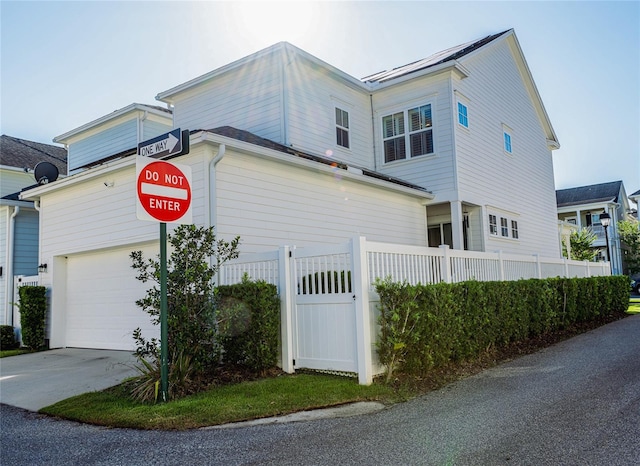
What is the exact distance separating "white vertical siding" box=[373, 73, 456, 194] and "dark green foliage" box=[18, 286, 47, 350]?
981 centimetres

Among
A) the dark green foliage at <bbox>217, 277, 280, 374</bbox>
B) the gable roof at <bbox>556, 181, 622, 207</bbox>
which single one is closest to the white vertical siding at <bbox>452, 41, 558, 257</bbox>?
the dark green foliage at <bbox>217, 277, 280, 374</bbox>

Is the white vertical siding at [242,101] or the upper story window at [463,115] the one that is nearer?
the white vertical siding at [242,101]

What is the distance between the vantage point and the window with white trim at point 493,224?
15.4 metres

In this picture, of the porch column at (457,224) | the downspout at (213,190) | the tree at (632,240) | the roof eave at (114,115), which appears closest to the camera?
the downspout at (213,190)

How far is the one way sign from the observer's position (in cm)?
591

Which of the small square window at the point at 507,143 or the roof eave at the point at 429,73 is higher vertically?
the roof eave at the point at 429,73

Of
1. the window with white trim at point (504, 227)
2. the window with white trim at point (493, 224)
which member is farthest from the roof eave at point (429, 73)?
the window with white trim at point (504, 227)

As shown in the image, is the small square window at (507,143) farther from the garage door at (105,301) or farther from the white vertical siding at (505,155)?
the garage door at (105,301)

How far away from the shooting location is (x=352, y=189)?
11.7m

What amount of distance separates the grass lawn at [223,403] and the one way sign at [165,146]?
9.74 ft

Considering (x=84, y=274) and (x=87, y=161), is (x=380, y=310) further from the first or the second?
(x=87, y=161)

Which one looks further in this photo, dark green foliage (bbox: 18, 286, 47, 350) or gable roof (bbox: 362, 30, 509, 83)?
gable roof (bbox: 362, 30, 509, 83)

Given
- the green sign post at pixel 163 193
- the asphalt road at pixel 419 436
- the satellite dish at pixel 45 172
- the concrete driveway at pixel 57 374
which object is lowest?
the asphalt road at pixel 419 436

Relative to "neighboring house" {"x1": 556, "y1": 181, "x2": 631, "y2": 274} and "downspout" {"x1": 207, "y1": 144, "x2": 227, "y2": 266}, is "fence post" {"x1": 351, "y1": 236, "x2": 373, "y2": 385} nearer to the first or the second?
"downspout" {"x1": 207, "y1": 144, "x2": 227, "y2": 266}
